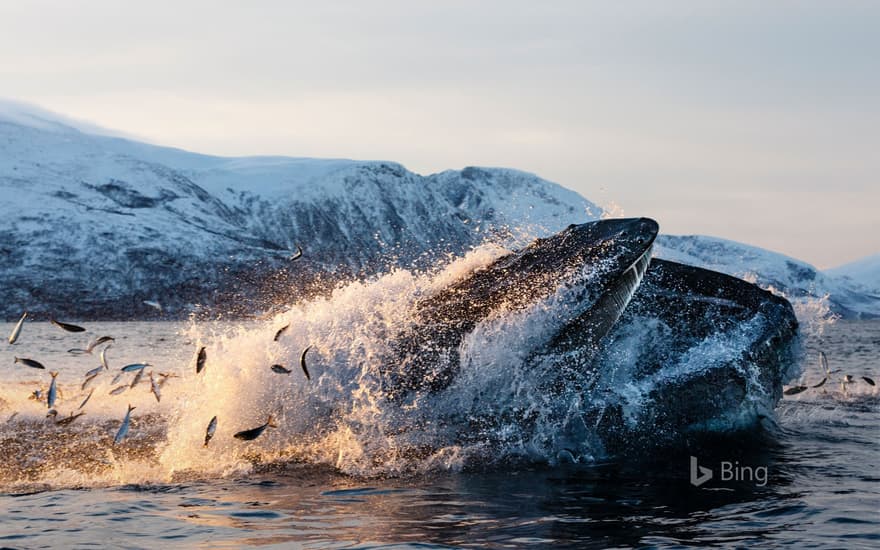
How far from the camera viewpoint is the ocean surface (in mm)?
8898

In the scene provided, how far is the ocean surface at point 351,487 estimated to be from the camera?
29.2 ft

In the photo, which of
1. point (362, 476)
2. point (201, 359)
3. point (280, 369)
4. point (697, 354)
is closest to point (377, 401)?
point (362, 476)

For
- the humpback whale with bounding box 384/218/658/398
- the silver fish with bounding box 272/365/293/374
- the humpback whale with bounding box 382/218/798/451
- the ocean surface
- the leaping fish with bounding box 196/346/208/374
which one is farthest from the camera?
the leaping fish with bounding box 196/346/208/374

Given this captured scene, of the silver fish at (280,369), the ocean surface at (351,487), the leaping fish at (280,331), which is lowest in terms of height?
the ocean surface at (351,487)

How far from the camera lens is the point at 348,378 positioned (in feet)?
41.9

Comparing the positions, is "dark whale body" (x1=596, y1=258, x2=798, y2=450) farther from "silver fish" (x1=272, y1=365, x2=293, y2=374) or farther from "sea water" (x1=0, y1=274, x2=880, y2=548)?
"silver fish" (x1=272, y1=365, x2=293, y2=374)

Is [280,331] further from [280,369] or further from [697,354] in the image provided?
[697,354]

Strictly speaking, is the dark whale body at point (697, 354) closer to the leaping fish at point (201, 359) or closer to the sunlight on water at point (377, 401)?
the sunlight on water at point (377, 401)

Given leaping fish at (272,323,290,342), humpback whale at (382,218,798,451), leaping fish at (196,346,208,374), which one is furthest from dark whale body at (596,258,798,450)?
leaping fish at (196,346,208,374)

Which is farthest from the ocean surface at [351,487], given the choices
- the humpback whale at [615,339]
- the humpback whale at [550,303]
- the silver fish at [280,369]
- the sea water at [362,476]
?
the humpback whale at [550,303]

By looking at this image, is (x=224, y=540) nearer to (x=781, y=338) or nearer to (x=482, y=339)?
(x=482, y=339)

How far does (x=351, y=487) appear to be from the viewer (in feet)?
36.6

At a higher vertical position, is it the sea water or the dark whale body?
the dark whale body

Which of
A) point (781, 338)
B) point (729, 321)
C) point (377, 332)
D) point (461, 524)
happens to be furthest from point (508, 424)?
point (781, 338)
